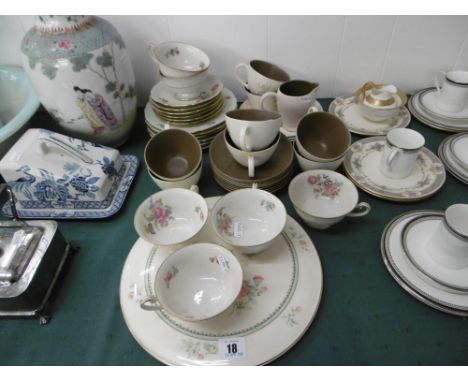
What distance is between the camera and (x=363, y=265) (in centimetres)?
62

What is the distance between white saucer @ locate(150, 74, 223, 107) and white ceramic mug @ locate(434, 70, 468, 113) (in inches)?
23.2

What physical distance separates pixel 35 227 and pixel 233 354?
16.6 inches

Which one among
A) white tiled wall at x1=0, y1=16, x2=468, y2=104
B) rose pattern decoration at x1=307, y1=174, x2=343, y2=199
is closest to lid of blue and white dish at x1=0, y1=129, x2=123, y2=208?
white tiled wall at x1=0, y1=16, x2=468, y2=104

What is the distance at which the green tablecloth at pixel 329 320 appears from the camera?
0.51m

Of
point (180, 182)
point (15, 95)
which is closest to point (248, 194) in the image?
point (180, 182)

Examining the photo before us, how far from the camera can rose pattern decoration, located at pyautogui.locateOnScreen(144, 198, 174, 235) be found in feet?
2.15

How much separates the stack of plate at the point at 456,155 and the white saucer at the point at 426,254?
0.17 metres

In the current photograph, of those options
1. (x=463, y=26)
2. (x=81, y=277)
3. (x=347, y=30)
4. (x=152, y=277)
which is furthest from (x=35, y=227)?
(x=463, y=26)

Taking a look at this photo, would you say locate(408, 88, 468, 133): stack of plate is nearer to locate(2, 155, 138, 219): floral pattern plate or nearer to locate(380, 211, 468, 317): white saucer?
locate(380, 211, 468, 317): white saucer

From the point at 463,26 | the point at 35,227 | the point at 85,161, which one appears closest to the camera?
the point at 35,227

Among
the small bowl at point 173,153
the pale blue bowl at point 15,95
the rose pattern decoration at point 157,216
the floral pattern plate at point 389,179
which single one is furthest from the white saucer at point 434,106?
the pale blue bowl at point 15,95

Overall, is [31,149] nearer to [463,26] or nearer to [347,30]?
[347,30]

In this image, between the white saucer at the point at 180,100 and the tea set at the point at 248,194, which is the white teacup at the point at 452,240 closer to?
the tea set at the point at 248,194

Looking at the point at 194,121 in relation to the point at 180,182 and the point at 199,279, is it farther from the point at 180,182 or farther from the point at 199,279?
the point at 199,279
